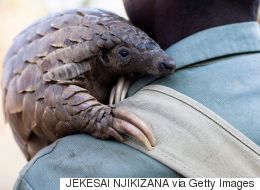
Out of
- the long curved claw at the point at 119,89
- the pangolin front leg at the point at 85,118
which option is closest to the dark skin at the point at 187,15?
the long curved claw at the point at 119,89

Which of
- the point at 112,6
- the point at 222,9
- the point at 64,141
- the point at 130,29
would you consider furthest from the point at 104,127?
the point at 112,6

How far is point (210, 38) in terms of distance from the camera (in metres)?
1.18

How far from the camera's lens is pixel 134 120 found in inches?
41.2

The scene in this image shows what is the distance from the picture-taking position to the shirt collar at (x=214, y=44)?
1.17 metres

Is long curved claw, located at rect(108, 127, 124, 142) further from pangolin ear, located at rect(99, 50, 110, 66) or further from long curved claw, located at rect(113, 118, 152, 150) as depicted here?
pangolin ear, located at rect(99, 50, 110, 66)

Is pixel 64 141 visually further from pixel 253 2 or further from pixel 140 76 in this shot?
pixel 253 2

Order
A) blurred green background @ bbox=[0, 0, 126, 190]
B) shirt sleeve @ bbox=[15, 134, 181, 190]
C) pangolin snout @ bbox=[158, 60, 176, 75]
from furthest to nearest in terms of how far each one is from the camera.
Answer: blurred green background @ bbox=[0, 0, 126, 190] < pangolin snout @ bbox=[158, 60, 176, 75] < shirt sleeve @ bbox=[15, 134, 181, 190]

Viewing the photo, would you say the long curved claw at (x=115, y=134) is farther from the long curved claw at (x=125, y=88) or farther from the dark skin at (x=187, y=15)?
the dark skin at (x=187, y=15)

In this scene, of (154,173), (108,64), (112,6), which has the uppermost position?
(108,64)

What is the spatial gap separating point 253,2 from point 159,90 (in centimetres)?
30

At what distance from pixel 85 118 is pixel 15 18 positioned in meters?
4.17

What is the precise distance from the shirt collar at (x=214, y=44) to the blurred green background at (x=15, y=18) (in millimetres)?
2931

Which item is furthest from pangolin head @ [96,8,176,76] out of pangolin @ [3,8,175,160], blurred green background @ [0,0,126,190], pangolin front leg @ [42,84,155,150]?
blurred green background @ [0,0,126,190]

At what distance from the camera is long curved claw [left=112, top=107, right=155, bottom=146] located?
102 cm
